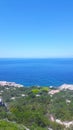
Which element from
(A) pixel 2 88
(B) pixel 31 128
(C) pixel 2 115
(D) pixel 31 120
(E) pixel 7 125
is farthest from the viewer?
(A) pixel 2 88

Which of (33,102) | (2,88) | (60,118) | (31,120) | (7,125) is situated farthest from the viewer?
(2,88)

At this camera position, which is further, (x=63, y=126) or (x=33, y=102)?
(x=33, y=102)

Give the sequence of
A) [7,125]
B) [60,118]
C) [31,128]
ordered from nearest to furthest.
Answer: [7,125] → [31,128] → [60,118]

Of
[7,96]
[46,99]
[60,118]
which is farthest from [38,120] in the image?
[7,96]

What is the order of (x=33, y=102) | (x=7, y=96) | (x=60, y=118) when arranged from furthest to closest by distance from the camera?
(x=7, y=96) < (x=33, y=102) < (x=60, y=118)

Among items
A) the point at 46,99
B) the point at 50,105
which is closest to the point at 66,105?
the point at 50,105

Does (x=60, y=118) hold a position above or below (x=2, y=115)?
below

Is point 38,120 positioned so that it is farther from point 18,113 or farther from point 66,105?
point 66,105

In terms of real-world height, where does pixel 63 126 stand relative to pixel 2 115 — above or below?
below

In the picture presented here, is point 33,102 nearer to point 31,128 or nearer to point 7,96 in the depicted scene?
point 7,96
